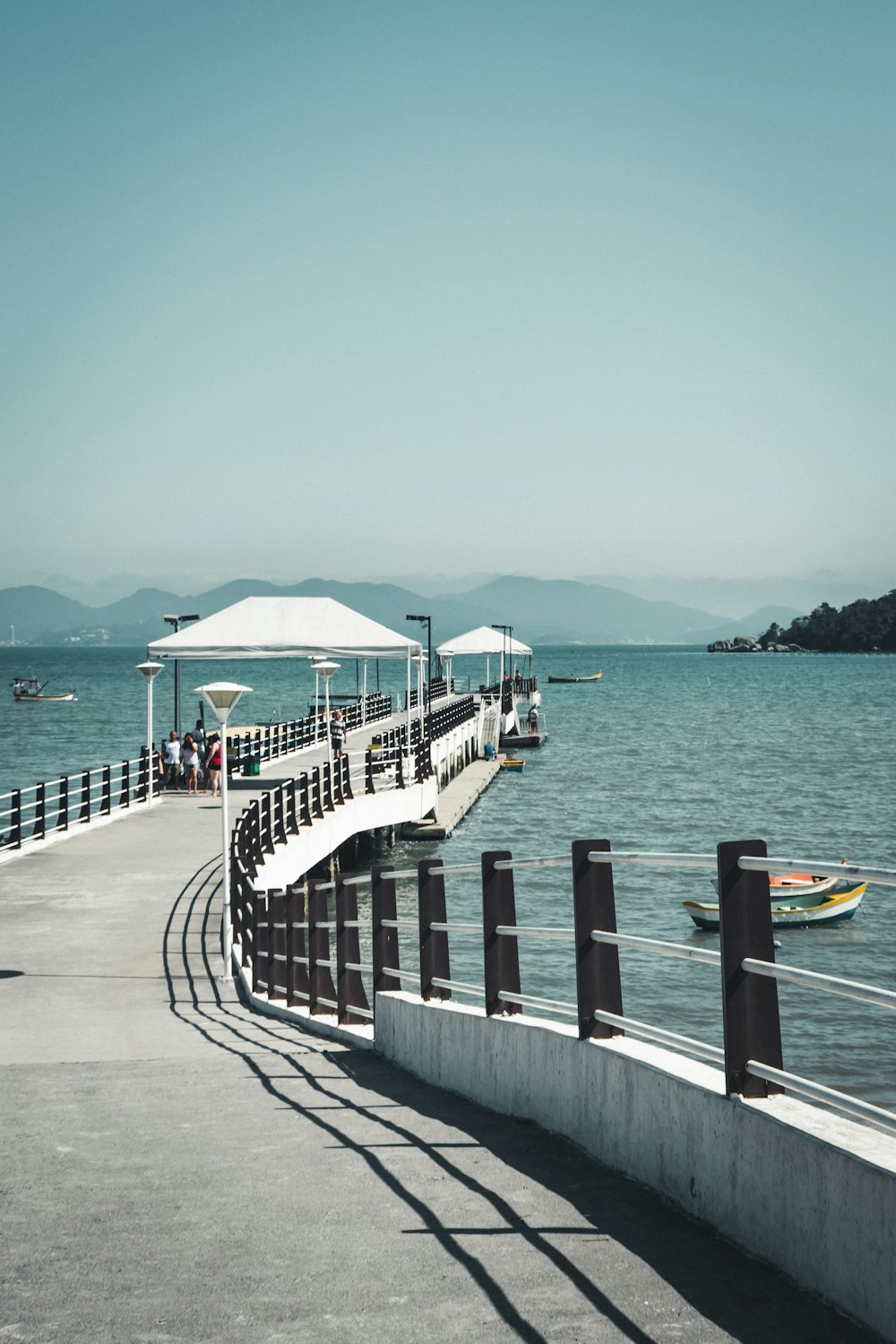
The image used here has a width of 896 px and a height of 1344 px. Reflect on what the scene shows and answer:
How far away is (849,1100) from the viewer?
3.59m

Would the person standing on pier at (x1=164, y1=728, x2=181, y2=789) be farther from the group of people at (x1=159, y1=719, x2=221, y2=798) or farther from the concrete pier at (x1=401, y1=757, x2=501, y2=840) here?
the concrete pier at (x1=401, y1=757, x2=501, y2=840)

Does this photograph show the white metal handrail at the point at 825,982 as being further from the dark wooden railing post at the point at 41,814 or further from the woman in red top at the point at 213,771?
the woman in red top at the point at 213,771

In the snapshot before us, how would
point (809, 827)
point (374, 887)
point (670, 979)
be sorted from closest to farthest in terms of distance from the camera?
point (374, 887) < point (670, 979) < point (809, 827)

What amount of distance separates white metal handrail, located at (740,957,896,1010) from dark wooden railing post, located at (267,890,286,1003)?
9.85 m

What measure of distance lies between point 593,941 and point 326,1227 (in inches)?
60.3

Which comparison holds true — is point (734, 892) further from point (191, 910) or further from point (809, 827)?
point (809, 827)

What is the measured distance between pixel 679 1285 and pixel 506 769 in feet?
182

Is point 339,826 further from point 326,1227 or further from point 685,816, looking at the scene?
point 326,1227

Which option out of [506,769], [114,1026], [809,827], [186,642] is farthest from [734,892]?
[506,769]

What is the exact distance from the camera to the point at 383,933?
346 inches

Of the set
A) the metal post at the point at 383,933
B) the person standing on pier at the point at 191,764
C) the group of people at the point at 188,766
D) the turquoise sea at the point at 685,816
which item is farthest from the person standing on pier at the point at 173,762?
the metal post at the point at 383,933

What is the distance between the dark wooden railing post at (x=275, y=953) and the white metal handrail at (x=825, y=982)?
985cm

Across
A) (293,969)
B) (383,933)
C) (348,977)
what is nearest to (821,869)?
(383,933)

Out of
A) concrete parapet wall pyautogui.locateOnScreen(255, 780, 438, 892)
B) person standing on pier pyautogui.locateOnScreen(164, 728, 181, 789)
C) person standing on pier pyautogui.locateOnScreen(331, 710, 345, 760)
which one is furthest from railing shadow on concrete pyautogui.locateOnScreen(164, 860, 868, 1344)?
person standing on pier pyautogui.locateOnScreen(331, 710, 345, 760)
